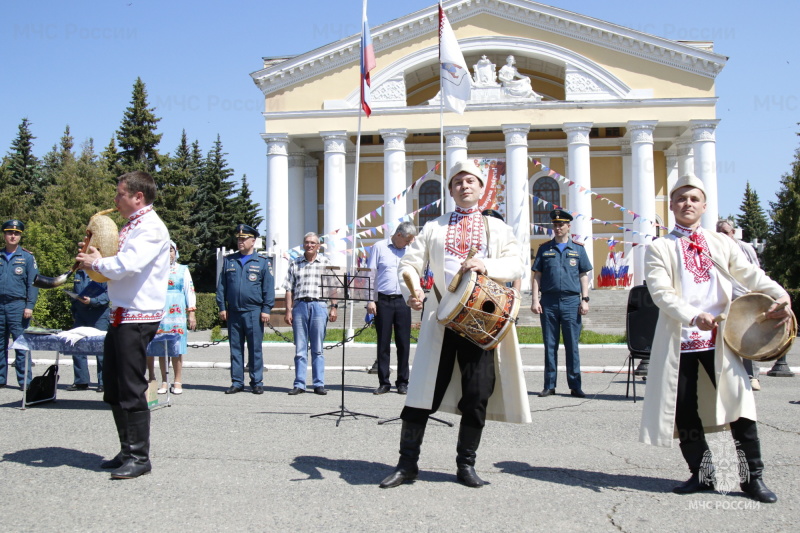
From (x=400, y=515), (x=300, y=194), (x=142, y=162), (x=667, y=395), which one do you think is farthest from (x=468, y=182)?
(x=142, y=162)

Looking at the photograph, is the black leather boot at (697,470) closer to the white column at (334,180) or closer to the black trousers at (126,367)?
the black trousers at (126,367)

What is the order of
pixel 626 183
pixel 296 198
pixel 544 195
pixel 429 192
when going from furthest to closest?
pixel 429 192 < pixel 544 195 < pixel 296 198 < pixel 626 183

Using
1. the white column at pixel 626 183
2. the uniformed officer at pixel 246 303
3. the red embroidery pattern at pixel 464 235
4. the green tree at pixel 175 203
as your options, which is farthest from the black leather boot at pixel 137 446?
the green tree at pixel 175 203

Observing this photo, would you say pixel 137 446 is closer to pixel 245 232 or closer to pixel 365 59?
pixel 245 232

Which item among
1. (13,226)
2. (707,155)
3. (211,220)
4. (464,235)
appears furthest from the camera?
(211,220)

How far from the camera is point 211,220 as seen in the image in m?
53.2

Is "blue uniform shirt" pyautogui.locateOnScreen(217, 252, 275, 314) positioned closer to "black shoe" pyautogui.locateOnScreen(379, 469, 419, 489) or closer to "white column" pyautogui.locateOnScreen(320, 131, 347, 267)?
"black shoe" pyautogui.locateOnScreen(379, 469, 419, 489)

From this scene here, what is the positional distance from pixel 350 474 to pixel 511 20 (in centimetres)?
3202

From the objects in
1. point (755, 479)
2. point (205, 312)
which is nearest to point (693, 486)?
point (755, 479)

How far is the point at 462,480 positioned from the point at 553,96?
116 feet

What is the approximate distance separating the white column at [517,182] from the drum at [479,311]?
28.1 m

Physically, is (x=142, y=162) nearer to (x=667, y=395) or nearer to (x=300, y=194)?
(x=300, y=194)

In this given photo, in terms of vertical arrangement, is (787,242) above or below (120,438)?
above

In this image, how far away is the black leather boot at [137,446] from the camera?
15.9 ft
